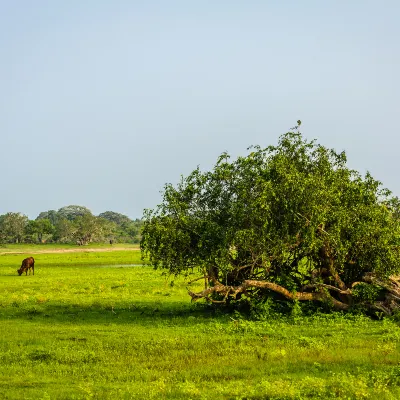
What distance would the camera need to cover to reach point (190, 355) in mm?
15859

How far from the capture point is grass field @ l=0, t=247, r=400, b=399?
12.3 metres

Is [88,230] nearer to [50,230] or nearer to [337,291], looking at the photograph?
[50,230]

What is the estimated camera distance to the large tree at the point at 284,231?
21.1m

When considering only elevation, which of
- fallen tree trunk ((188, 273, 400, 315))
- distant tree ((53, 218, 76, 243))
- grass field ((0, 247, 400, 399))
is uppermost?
distant tree ((53, 218, 76, 243))

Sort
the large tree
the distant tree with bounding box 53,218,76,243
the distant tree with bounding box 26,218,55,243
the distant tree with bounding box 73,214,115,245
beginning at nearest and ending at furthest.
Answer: the large tree, the distant tree with bounding box 73,214,115,245, the distant tree with bounding box 26,218,55,243, the distant tree with bounding box 53,218,76,243

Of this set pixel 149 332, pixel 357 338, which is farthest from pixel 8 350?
pixel 357 338

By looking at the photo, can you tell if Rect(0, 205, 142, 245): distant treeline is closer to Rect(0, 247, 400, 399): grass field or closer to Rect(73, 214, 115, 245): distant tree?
Rect(73, 214, 115, 245): distant tree

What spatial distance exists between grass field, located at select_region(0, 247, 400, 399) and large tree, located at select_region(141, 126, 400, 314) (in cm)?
159

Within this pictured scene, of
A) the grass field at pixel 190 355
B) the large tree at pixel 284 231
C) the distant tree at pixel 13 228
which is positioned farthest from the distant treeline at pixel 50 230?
the large tree at pixel 284 231

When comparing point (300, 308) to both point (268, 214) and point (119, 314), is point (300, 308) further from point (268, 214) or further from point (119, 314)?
point (119, 314)

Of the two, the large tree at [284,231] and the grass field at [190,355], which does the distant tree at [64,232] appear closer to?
the grass field at [190,355]

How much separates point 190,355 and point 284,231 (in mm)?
6976

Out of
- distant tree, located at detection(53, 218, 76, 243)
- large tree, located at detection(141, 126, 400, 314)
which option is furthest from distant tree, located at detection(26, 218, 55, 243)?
large tree, located at detection(141, 126, 400, 314)

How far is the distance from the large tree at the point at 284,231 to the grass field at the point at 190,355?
159 cm
